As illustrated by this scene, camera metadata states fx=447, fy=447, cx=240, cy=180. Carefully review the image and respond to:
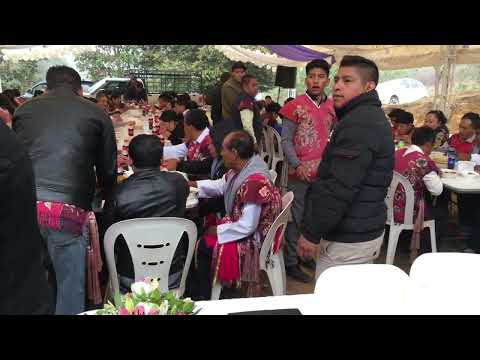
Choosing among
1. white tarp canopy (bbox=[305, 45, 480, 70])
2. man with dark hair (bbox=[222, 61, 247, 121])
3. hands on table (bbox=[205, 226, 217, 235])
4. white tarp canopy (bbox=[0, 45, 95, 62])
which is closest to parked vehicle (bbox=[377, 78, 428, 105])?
white tarp canopy (bbox=[305, 45, 480, 70])

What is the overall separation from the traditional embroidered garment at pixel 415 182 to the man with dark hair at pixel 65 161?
7.65 ft

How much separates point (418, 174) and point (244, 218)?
1741mm

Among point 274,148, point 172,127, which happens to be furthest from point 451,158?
point 172,127

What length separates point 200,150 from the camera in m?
4.13

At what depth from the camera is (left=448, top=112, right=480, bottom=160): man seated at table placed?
479 centimetres

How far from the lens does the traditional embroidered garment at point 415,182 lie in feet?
11.8

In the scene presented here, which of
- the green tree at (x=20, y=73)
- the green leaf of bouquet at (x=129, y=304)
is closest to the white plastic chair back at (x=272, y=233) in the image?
the green leaf of bouquet at (x=129, y=304)

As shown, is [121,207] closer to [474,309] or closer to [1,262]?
[1,262]

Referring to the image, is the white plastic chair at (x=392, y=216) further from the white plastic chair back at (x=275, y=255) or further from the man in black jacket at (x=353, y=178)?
the man in black jacket at (x=353, y=178)

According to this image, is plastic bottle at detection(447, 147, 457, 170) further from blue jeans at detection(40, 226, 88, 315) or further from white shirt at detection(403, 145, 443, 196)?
blue jeans at detection(40, 226, 88, 315)

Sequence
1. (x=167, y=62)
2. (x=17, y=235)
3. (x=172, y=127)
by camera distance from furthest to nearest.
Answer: (x=167, y=62) → (x=172, y=127) → (x=17, y=235)

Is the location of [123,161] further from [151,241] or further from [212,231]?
[151,241]

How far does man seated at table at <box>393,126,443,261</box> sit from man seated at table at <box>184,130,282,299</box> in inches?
54.9

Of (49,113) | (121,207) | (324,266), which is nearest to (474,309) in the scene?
(324,266)
